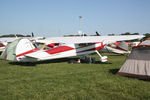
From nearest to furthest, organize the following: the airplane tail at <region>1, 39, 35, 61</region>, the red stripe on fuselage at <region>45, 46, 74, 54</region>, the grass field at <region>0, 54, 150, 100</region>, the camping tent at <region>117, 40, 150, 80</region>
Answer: the grass field at <region>0, 54, 150, 100</region>, the camping tent at <region>117, 40, 150, 80</region>, the airplane tail at <region>1, 39, 35, 61</region>, the red stripe on fuselage at <region>45, 46, 74, 54</region>

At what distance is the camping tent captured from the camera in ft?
26.1

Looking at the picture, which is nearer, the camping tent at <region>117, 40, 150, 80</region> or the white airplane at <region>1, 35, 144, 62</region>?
the camping tent at <region>117, 40, 150, 80</region>

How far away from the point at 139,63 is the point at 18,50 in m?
9.01

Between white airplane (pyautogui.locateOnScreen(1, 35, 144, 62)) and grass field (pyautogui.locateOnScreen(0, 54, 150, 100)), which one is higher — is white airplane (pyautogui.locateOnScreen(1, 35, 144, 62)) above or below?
above

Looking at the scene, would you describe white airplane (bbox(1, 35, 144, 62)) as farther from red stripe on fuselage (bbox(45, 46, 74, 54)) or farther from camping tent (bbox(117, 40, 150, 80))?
camping tent (bbox(117, 40, 150, 80))

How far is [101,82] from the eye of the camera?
7906mm

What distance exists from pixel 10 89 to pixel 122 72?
5108mm

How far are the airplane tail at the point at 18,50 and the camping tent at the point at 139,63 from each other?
797 cm

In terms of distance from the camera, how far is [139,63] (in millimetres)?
8227

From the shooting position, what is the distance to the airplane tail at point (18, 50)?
538 inches

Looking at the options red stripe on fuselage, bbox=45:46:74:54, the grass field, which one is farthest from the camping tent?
red stripe on fuselage, bbox=45:46:74:54

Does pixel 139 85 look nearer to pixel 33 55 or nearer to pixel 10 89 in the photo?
pixel 10 89

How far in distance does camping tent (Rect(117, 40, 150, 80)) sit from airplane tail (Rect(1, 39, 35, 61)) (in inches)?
314

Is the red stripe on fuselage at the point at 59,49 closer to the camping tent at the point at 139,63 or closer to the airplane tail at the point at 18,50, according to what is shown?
the airplane tail at the point at 18,50
